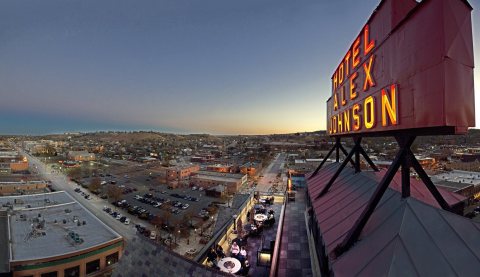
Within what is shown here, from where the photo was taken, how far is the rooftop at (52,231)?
2778 cm

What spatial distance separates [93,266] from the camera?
29.1 m

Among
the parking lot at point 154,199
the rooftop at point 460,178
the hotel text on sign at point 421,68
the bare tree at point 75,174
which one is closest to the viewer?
the hotel text on sign at point 421,68

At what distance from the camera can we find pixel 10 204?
136 ft

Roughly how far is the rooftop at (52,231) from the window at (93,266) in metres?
1.95

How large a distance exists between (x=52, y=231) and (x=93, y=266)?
7983 millimetres

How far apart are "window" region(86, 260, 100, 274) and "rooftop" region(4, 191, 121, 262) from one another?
1.95 meters

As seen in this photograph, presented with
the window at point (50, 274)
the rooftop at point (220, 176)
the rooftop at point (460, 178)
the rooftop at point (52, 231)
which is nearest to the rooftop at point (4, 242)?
the rooftop at point (52, 231)

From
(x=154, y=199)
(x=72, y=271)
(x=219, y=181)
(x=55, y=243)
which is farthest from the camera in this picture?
(x=219, y=181)

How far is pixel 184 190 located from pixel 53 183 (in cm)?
4060

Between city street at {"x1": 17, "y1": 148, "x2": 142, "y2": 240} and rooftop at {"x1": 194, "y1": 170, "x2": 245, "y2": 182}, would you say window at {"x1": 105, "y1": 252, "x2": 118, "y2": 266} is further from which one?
rooftop at {"x1": 194, "y1": 170, "x2": 245, "y2": 182}

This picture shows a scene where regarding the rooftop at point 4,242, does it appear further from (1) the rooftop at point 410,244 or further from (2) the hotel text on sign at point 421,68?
(2) the hotel text on sign at point 421,68

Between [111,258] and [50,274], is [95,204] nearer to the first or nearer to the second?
[111,258]

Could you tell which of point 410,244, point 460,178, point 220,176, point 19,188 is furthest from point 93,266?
point 460,178

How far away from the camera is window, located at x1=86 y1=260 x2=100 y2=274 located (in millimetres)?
28750
